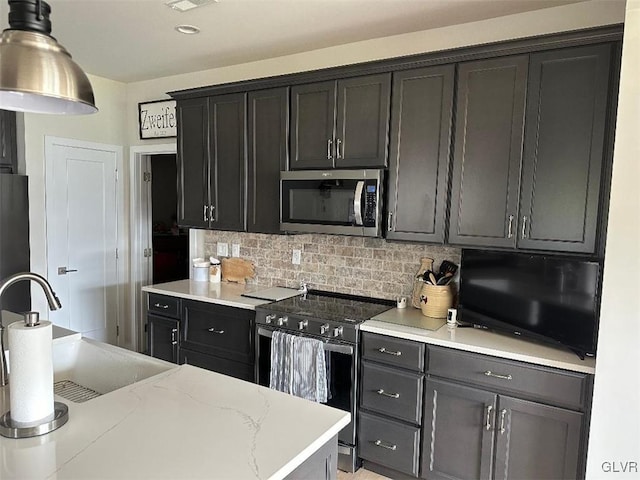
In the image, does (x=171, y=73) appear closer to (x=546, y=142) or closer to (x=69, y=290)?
(x=69, y=290)

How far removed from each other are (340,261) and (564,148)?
5.41 ft

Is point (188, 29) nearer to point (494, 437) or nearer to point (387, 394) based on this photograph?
point (387, 394)

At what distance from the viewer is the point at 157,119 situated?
13.6 feet

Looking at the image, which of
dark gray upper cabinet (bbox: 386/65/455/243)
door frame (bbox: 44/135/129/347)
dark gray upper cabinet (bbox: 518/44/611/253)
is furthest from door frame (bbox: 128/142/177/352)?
dark gray upper cabinet (bbox: 518/44/611/253)

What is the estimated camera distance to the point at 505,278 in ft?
8.00

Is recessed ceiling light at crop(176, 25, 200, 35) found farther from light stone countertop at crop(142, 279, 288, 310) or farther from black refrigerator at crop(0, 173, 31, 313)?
light stone countertop at crop(142, 279, 288, 310)

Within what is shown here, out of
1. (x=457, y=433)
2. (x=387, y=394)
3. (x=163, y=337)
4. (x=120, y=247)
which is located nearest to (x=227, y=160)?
(x=163, y=337)

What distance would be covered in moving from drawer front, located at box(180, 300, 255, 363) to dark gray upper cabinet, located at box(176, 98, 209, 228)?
0.70 m

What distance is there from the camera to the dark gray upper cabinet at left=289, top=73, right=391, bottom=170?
106 inches

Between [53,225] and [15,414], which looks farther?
[53,225]

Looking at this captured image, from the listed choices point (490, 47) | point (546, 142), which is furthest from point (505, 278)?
point (490, 47)

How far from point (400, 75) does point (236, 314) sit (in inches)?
74.2

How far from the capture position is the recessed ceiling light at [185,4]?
2441mm

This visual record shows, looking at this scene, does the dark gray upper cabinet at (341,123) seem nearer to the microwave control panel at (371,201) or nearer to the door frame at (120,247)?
the microwave control panel at (371,201)
